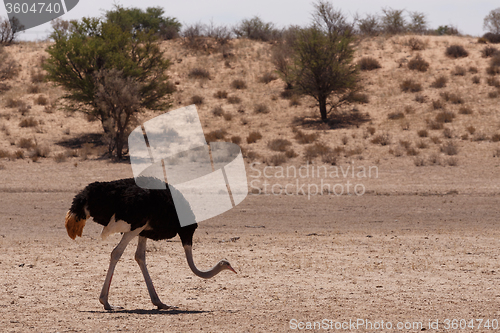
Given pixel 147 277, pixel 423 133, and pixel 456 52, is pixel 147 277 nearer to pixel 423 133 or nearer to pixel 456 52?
pixel 423 133

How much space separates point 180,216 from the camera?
6.45 m

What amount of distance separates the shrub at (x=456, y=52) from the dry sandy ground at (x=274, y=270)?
2558cm

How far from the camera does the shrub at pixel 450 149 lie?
73.0 feet

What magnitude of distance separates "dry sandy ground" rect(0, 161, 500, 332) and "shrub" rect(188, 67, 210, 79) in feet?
78.6

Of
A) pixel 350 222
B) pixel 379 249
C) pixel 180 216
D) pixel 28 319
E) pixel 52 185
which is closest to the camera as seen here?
pixel 28 319

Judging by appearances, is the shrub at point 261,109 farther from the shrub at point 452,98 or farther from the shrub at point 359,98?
the shrub at point 452,98

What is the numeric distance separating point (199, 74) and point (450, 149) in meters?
20.7

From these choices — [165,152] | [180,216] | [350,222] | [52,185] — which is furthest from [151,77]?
[180,216]

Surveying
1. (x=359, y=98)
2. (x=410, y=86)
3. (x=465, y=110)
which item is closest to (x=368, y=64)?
(x=410, y=86)

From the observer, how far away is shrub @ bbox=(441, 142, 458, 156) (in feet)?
73.0

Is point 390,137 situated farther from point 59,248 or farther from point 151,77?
point 59,248

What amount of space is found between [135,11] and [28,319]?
46.4m

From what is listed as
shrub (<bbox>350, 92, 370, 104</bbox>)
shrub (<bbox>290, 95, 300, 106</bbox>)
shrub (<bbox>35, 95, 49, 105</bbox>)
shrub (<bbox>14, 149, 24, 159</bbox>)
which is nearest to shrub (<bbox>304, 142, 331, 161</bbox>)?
shrub (<bbox>350, 92, 370, 104</bbox>)

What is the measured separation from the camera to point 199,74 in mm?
38188
